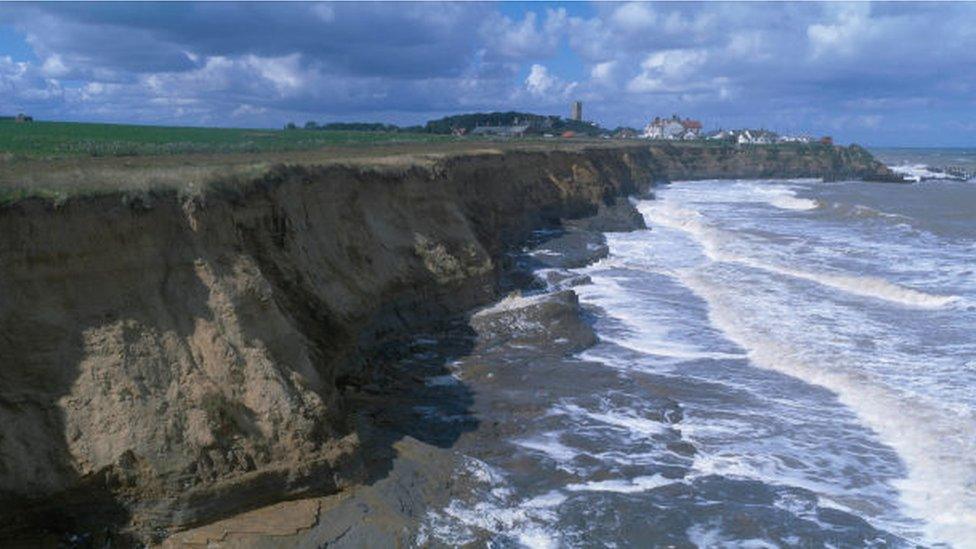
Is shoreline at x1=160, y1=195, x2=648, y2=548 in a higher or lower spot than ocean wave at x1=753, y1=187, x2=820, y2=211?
lower

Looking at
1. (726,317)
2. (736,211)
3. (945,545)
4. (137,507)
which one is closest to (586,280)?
(726,317)

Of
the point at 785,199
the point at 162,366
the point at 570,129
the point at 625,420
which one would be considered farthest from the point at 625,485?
the point at 570,129

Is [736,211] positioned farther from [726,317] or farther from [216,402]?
[216,402]

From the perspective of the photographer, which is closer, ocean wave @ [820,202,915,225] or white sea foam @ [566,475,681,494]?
white sea foam @ [566,475,681,494]

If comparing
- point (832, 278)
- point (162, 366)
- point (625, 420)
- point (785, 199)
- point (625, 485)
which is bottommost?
point (625, 485)

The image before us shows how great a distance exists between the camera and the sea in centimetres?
1124

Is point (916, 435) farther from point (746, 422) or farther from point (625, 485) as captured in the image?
point (625, 485)

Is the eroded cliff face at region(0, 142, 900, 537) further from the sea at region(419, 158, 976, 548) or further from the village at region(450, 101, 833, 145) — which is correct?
the village at region(450, 101, 833, 145)

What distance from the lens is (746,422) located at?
15.0 m

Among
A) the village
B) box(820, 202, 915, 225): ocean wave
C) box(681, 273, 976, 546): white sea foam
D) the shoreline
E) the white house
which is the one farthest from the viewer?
the white house

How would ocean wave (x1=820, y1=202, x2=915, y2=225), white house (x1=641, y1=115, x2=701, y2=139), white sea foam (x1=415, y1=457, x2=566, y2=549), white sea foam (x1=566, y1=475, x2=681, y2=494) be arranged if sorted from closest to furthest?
white sea foam (x1=415, y1=457, x2=566, y2=549), white sea foam (x1=566, y1=475, x2=681, y2=494), ocean wave (x1=820, y1=202, x2=915, y2=225), white house (x1=641, y1=115, x2=701, y2=139)

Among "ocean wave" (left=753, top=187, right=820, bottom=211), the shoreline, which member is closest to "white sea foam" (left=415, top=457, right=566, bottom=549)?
the shoreline

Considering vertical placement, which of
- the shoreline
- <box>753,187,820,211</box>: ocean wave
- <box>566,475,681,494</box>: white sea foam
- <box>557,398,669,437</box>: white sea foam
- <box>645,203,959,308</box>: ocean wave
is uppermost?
<box>753,187,820,211</box>: ocean wave

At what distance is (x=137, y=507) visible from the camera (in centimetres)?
996
